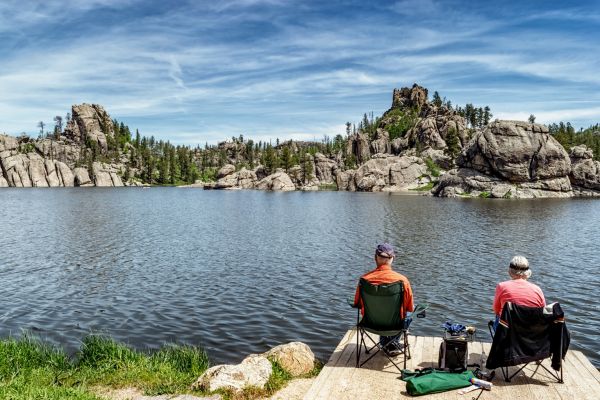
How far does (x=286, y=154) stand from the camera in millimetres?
189125

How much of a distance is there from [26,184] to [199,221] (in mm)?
173363

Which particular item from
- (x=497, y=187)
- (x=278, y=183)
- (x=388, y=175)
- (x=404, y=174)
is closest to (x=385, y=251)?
(x=497, y=187)

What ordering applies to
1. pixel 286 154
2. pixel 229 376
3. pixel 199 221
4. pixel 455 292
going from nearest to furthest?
pixel 229 376, pixel 455 292, pixel 199 221, pixel 286 154

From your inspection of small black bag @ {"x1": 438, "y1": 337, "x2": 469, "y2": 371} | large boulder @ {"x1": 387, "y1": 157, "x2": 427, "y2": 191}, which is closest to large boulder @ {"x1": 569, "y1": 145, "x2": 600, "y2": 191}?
large boulder @ {"x1": 387, "y1": 157, "x2": 427, "y2": 191}

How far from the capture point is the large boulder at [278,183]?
173m

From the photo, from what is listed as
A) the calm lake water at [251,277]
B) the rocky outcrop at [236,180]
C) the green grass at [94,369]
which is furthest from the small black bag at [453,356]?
the rocky outcrop at [236,180]

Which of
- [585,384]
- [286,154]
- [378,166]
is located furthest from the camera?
[286,154]

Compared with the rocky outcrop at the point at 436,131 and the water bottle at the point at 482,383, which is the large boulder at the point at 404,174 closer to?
the rocky outcrop at the point at 436,131

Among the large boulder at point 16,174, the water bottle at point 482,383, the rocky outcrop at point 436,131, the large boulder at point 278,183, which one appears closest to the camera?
the water bottle at point 482,383

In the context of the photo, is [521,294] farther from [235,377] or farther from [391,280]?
[235,377]

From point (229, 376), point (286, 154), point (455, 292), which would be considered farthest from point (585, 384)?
point (286, 154)

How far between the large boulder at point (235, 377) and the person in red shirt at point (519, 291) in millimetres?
5388

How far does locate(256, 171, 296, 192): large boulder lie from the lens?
568 ft

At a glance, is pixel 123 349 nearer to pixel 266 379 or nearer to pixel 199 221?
pixel 266 379
